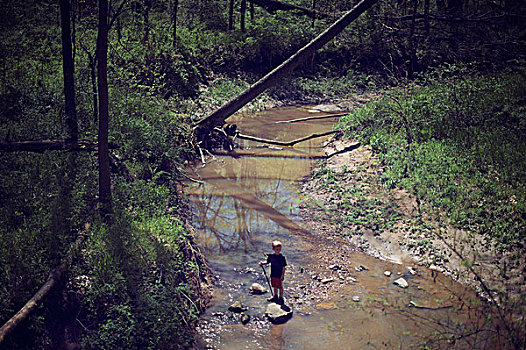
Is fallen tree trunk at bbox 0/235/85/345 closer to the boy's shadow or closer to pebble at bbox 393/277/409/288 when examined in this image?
the boy's shadow

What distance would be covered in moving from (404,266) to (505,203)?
8.56ft

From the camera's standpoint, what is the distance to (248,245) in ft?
34.7

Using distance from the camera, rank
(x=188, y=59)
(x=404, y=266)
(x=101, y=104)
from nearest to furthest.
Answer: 1. (x=101, y=104)
2. (x=404, y=266)
3. (x=188, y=59)

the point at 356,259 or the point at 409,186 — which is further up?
the point at 409,186

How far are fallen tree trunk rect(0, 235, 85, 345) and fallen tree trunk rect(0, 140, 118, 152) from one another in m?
3.30

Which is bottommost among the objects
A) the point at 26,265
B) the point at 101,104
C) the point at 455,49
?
the point at 26,265

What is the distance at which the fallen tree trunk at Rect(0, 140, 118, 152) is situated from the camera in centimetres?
988

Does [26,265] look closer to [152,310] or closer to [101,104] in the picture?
[152,310]

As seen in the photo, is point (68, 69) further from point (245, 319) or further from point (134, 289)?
point (245, 319)

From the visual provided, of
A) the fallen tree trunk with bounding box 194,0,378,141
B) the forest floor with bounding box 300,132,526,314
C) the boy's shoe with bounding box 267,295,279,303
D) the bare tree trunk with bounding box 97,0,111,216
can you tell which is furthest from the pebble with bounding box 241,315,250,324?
the fallen tree trunk with bounding box 194,0,378,141

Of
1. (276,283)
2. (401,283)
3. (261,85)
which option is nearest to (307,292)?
(276,283)

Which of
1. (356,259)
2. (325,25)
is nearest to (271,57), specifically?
(325,25)

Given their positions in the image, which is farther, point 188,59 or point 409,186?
point 188,59

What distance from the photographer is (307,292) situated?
28.8 feet
